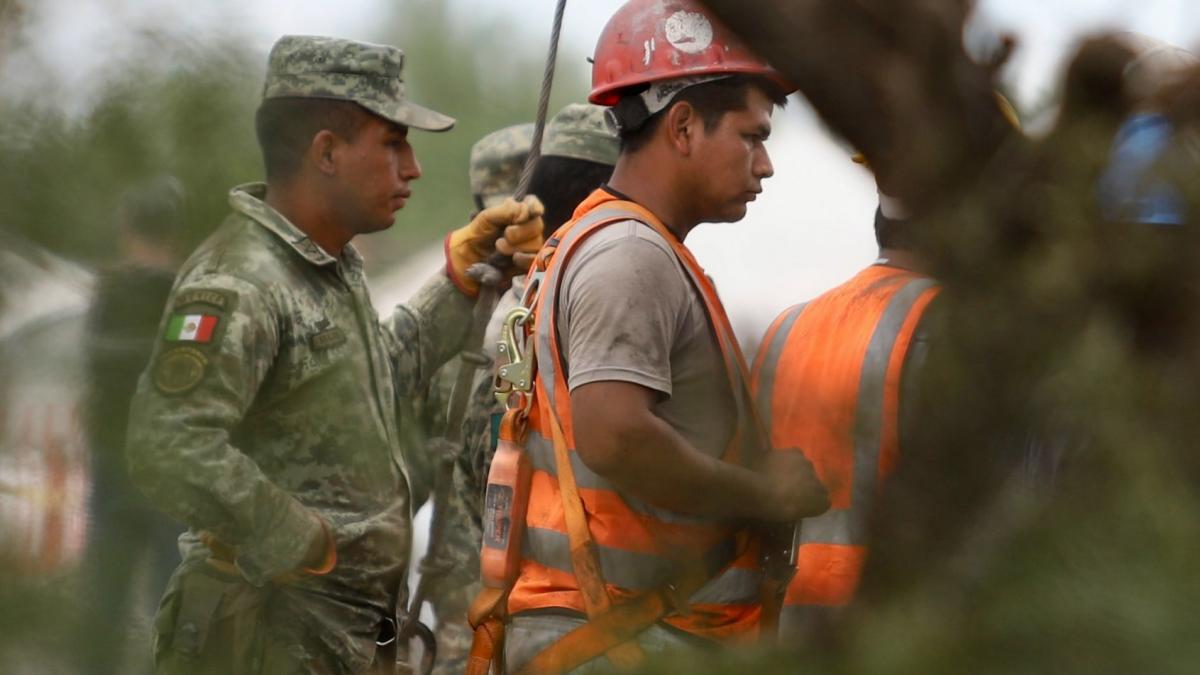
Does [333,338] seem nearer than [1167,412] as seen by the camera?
No

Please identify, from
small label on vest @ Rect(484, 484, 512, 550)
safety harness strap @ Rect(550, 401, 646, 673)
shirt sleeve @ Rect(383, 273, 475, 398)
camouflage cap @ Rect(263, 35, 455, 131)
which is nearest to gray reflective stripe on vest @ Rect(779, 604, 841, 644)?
camouflage cap @ Rect(263, 35, 455, 131)

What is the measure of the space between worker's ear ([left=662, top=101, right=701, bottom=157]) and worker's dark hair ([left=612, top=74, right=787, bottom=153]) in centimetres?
1

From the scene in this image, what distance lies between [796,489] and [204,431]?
12.3 inches

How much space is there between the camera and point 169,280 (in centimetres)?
68

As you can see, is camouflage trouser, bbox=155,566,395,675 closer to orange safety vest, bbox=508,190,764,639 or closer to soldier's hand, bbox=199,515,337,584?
soldier's hand, bbox=199,515,337,584

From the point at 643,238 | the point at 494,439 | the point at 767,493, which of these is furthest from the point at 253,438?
the point at 494,439

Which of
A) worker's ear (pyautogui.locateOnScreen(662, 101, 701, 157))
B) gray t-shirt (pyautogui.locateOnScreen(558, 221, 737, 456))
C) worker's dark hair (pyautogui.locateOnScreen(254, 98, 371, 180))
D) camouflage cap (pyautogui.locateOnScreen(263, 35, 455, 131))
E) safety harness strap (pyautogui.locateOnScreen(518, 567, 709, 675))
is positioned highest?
camouflage cap (pyautogui.locateOnScreen(263, 35, 455, 131))

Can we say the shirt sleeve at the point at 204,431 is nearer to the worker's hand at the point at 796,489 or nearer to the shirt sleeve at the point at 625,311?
the worker's hand at the point at 796,489

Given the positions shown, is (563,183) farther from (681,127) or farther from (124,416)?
(124,416)

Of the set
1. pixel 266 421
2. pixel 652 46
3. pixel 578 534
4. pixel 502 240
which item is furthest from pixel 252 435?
pixel 502 240

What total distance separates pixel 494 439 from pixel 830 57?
2.18 m

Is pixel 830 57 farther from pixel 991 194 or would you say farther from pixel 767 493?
pixel 767 493

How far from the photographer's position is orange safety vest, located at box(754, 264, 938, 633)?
2.54 feet

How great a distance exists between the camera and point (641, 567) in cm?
121
